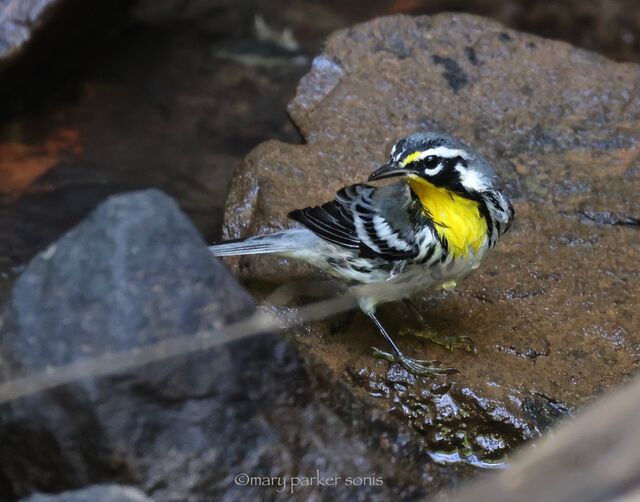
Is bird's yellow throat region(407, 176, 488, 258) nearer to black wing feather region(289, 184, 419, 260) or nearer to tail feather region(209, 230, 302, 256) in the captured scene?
black wing feather region(289, 184, 419, 260)

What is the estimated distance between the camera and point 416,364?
4387 millimetres

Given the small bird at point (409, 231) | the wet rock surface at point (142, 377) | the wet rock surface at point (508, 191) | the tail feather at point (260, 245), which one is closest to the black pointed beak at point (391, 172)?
the small bird at point (409, 231)

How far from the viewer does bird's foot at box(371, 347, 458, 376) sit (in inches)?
171

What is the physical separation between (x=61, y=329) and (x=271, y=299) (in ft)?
5.98

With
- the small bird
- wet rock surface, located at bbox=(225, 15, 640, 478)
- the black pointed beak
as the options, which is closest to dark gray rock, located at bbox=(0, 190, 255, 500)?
wet rock surface, located at bbox=(225, 15, 640, 478)

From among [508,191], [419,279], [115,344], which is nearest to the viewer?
[115,344]

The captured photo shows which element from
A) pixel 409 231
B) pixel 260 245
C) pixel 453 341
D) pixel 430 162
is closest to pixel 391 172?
pixel 430 162

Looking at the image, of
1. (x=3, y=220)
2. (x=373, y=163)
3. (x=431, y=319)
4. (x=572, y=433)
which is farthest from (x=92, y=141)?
(x=572, y=433)

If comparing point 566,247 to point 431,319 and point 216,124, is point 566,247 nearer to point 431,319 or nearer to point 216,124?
point 431,319

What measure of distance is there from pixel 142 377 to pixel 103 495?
0.41 metres

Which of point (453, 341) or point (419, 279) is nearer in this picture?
point (419, 279)

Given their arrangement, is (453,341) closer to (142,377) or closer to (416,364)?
(416,364)

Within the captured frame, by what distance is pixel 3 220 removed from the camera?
21.6ft

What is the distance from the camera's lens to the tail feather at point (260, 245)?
4.61 meters
